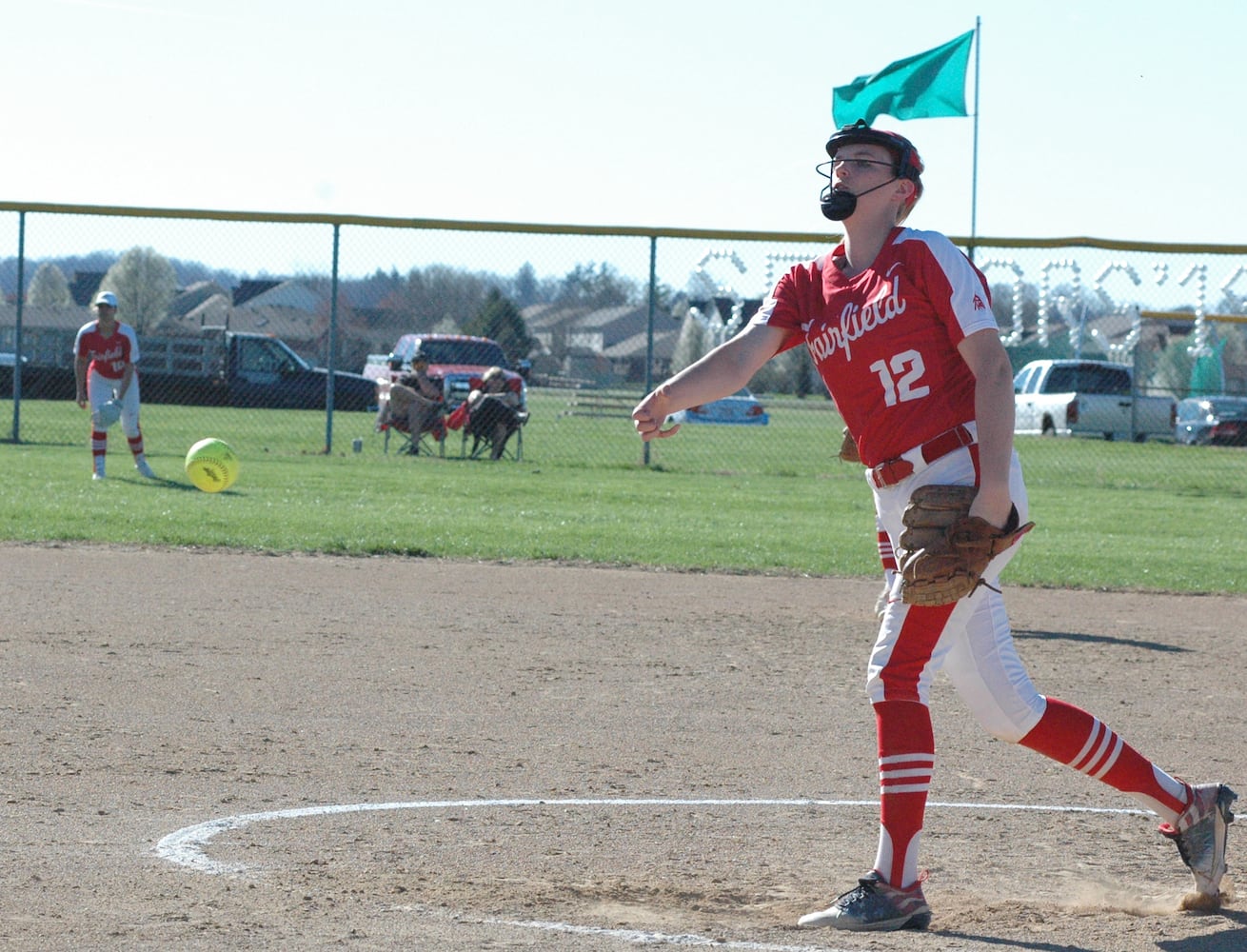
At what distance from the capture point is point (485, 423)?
743 inches

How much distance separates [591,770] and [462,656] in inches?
80.1

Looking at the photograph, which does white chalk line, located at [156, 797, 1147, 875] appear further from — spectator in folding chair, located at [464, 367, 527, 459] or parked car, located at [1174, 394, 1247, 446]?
parked car, located at [1174, 394, 1247, 446]

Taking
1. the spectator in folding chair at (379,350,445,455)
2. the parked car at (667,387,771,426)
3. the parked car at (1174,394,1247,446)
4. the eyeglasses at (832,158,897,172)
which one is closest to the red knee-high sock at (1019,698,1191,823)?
the eyeglasses at (832,158,897,172)

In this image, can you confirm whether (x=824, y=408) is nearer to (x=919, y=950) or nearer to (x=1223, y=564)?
(x=1223, y=564)

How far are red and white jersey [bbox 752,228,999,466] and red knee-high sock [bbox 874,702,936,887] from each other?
0.64 meters

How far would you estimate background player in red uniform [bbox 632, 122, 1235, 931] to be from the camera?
3.65 meters

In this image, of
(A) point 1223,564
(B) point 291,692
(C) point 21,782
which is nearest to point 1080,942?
(C) point 21,782

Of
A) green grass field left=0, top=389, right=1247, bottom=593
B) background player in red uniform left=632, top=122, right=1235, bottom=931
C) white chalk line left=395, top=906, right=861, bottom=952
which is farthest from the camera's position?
green grass field left=0, top=389, right=1247, bottom=593

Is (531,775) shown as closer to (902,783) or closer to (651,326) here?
(902,783)

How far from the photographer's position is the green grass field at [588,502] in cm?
1084

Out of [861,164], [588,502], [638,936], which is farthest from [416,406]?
[638,936]

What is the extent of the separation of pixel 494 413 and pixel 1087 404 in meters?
12.8

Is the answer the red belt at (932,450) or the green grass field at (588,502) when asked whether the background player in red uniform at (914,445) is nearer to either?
the red belt at (932,450)

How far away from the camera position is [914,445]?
149 inches
